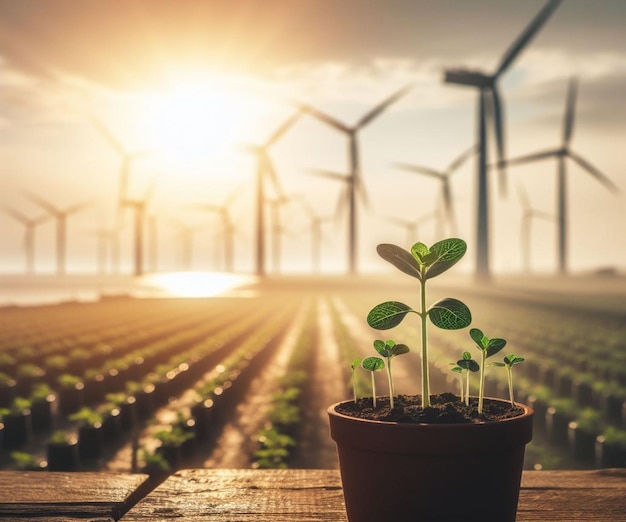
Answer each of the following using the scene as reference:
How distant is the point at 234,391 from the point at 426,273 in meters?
9.09

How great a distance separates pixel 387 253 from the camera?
2.80m

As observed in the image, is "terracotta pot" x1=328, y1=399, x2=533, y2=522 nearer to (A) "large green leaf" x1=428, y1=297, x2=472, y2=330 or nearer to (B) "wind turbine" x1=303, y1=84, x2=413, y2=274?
(A) "large green leaf" x1=428, y1=297, x2=472, y2=330

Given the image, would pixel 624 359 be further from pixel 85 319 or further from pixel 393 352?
pixel 85 319

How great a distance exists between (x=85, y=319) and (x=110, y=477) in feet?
81.4

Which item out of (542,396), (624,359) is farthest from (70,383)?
(624,359)

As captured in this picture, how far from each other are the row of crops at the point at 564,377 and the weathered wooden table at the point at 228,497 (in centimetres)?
112

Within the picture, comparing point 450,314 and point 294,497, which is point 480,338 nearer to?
point 450,314

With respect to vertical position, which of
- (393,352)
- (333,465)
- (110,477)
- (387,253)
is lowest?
(333,465)

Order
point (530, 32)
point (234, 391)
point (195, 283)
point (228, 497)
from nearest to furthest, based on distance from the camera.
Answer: point (228, 497) < point (234, 391) < point (530, 32) < point (195, 283)

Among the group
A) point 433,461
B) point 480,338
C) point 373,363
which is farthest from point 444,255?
point 433,461

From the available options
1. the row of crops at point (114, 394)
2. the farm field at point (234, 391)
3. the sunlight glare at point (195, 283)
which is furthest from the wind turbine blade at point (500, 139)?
the sunlight glare at point (195, 283)

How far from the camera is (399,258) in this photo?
9.14 ft

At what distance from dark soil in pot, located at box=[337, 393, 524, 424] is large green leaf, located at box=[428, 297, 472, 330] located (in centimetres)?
30

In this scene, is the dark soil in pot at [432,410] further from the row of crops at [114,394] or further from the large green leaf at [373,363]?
the row of crops at [114,394]
